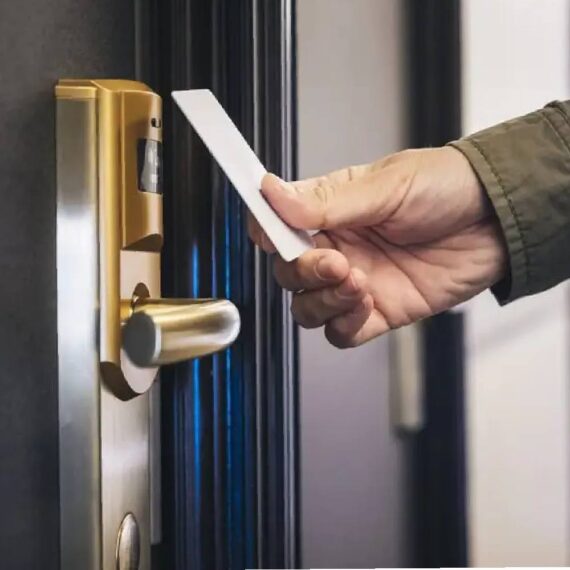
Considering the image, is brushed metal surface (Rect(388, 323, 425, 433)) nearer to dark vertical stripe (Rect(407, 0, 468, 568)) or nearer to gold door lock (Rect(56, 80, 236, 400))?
dark vertical stripe (Rect(407, 0, 468, 568))

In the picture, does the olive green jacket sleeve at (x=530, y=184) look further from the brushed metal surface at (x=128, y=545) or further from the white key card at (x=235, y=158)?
the brushed metal surface at (x=128, y=545)

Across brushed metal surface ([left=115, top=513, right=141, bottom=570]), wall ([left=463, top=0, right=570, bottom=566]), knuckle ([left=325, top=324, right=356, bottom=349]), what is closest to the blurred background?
wall ([left=463, top=0, right=570, bottom=566])

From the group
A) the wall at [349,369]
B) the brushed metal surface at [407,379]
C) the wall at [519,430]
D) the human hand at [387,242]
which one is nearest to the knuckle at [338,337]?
the human hand at [387,242]

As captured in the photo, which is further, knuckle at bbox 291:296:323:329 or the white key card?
knuckle at bbox 291:296:323:329

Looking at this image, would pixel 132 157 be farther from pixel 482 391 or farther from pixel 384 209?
pixel 482 391

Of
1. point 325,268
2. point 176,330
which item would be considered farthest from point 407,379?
point 176,330

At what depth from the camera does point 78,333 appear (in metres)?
0.48

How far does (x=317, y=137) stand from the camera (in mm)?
741

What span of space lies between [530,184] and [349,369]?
A: 28 cm

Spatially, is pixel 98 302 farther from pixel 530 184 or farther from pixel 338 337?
pixel 530 184

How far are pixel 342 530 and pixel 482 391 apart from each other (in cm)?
29

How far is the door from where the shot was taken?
1.57 ft

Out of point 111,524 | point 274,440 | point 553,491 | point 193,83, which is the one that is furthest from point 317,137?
point 553,491

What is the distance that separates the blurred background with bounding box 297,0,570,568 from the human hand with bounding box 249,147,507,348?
0.29ft
